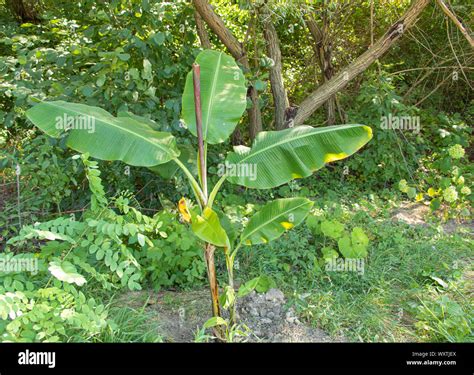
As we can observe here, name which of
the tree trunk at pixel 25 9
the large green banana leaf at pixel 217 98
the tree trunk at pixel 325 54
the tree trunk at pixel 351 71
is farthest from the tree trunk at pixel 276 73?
the tree trunk at pixel 25 9

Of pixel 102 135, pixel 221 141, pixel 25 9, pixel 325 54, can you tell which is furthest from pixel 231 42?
pixel 25 9

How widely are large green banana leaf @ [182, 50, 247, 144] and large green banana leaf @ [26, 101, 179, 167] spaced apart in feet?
0.99

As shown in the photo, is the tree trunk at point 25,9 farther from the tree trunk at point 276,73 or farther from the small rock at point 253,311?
the small rock at point 253,311

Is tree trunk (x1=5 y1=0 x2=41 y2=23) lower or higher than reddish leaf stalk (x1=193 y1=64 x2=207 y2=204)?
higher

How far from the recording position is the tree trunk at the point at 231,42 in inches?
225

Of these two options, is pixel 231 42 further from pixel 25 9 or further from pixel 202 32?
pixel 25 9

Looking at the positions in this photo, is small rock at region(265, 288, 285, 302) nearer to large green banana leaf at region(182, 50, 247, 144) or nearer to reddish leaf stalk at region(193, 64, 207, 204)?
reddish leaf stalk at region(193, 64, 207, 204)

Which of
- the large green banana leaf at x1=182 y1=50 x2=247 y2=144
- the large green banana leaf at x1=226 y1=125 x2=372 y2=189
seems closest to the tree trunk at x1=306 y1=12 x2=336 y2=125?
the large green banana leaf at x1=182 y1=50 x2=247 y2=144

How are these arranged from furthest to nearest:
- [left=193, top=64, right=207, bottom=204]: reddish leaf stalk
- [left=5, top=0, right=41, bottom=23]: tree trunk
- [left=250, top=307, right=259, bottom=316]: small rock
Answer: [left=5, top=0, right=41, bottom=23]: tree trunk, [left=250, top=307, right=259, bottom=316]: small rock, [left=193, top=64, right=207, bottom=204]: reddish leaf stalk

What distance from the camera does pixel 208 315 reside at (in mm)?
3822

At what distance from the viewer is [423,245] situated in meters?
4.91

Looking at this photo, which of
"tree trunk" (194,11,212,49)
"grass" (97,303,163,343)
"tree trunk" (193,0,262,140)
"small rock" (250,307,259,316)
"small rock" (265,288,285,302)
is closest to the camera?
"grass" (97,303,163,343)

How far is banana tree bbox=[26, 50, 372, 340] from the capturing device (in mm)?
3375

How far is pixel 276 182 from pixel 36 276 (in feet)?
6.78
